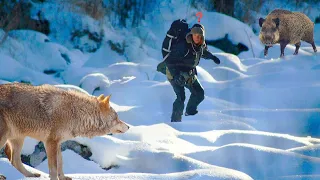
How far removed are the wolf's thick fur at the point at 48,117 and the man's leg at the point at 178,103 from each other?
131 inches

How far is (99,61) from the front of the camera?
16312 millimetres

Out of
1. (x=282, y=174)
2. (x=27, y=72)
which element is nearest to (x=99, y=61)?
(x=27, y=72)

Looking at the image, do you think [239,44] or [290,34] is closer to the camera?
[290,34]

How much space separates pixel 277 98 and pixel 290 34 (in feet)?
15.3

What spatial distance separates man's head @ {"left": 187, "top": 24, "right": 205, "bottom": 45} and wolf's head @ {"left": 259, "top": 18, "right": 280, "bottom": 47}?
7345mm

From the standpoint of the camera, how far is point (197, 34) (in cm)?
814

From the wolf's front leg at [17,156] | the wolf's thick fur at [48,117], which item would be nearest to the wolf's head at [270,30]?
the wolf's thick fur at [48,117]

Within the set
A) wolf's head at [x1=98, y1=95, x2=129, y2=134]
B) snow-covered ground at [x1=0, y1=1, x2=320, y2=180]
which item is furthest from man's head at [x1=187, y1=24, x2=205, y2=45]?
wolf's head at [x1=98, y1=95, x2=129, y2=134]

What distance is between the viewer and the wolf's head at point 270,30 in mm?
15305

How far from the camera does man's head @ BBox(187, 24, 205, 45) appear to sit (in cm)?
808

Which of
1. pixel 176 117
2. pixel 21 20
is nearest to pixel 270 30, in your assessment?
pixel 21 20

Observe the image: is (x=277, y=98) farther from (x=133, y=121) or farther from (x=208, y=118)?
(x=133, y=121)

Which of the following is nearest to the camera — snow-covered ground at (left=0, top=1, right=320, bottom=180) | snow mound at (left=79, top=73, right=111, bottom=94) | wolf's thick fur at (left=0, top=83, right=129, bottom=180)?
wolf's thick fur at (left=0, top=83, right=129, bottom=180)

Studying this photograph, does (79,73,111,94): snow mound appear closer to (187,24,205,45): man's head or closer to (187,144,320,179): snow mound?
(187,24,205,45): man's head
